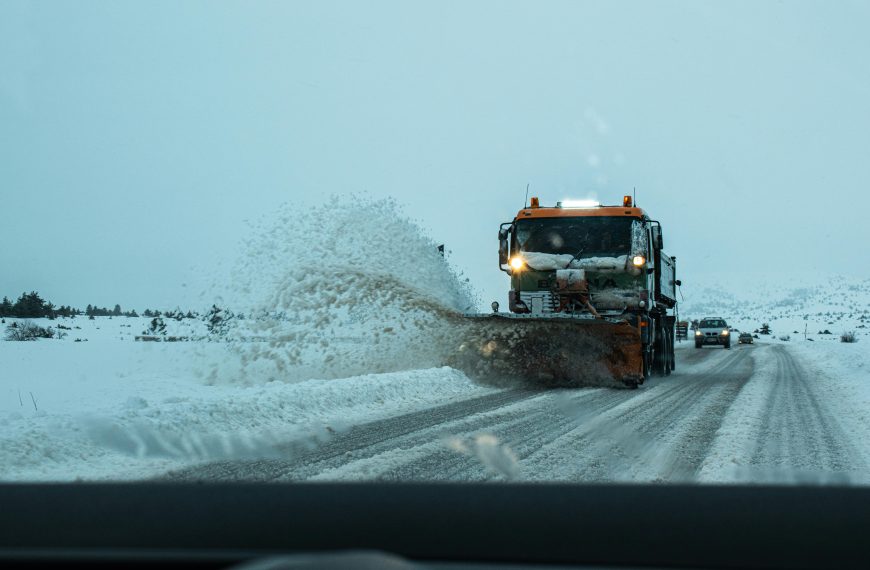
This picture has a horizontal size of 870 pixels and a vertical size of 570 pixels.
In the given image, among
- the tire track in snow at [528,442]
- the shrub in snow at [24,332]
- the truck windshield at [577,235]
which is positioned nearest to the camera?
the tire track in snow at [528,442]

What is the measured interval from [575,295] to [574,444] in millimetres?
7473

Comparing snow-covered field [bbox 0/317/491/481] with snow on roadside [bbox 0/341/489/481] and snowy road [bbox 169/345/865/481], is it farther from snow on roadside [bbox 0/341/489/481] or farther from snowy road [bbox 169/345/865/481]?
snowy road [bbox 169/345/865/481]

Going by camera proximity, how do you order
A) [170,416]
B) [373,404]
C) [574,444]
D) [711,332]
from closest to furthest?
[574,444] → [170,416] → [373,404] → [711,332]

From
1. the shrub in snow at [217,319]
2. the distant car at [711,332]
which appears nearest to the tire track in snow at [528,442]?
the shrub in snow at [217,319]

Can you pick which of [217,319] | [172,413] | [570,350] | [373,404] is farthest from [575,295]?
[172,413]

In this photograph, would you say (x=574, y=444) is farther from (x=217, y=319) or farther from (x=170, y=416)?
(x=217, y=319)

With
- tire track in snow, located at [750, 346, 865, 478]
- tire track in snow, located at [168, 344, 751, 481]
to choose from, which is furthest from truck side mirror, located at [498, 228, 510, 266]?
tire track in snow, located at [750, 346, 865, 478]

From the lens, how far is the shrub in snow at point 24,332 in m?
31.0

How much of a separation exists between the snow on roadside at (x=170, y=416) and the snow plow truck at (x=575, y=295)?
4.79 ft

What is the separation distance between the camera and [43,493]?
226cm

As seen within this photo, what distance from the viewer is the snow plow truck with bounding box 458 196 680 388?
48.1 feet

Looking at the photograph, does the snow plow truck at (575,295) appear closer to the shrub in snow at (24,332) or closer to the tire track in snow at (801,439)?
the tire track in snow at (801,439)

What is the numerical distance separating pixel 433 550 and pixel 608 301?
13.6 m

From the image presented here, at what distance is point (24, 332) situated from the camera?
A: 31.7 meters
